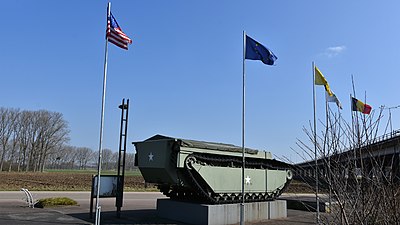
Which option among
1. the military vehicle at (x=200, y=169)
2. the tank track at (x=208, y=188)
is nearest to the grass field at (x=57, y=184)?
the tank track at (x=208, y=188)

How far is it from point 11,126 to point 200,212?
69.6m

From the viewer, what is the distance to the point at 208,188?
1396cm

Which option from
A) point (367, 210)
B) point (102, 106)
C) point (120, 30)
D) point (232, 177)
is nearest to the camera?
point (367, 210)

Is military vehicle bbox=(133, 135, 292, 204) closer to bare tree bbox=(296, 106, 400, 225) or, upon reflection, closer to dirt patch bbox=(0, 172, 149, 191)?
bare tree bbox=(296, 106, 400, 225)

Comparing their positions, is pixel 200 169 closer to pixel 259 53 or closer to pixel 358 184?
pixel 259 53

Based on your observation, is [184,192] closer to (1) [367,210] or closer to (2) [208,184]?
(2) [208,184]

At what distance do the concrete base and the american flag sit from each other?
632 centimetres

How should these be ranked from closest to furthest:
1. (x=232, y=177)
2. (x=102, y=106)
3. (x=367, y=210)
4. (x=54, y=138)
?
(x=367, y=210)
(x=102, y=106)
(x=232, y=177)
(x=54, y=138)

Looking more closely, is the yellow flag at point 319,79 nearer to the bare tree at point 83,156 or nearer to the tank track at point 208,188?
the tank track at point 208,188

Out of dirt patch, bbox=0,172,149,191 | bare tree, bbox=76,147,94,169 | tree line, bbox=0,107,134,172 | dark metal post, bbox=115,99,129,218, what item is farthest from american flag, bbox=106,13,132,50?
bare tree, bbox=76,147,94,169

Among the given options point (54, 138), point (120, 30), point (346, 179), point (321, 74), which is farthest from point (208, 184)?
point (54, 138)

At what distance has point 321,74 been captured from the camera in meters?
17.5

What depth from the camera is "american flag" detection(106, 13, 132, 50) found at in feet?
42.8

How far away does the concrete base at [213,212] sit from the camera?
13.5m
